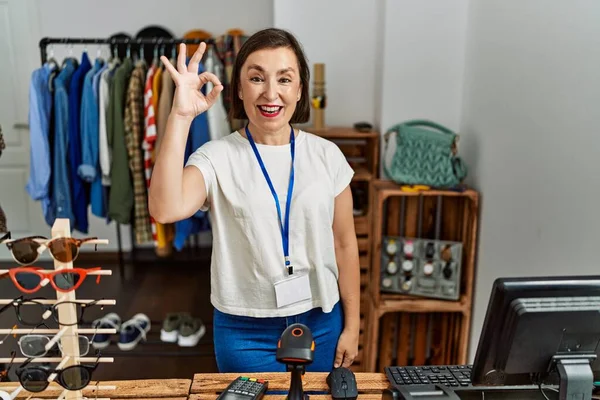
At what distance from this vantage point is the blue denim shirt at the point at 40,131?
9.19ft

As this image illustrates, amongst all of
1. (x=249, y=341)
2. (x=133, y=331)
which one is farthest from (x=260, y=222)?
(x=133, y=331)

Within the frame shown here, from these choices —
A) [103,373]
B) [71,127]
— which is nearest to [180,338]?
[103,373]

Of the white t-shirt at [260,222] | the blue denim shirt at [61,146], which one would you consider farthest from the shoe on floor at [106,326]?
the white t-shirt at [260,222]

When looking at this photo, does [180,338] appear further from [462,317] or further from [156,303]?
[462,317]

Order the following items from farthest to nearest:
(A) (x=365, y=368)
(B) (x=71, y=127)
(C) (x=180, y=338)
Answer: (C) (x=180, y=338) < (B) (x=71, y=127) < (A) (x=365, y=368)

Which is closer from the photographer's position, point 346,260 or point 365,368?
point 346,260

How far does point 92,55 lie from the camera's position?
4.16 metres

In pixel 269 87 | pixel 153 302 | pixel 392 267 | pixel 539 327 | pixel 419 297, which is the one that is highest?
pixel 269 87

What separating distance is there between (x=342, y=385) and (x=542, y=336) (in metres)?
0.44

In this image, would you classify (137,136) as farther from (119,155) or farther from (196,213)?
(196,213)

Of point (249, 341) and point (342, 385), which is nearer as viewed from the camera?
point (342, 385)

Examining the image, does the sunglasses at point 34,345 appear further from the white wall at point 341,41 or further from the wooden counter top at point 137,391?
the white wall at point 341,41

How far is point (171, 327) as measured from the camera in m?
3.20

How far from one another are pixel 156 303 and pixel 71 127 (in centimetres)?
141
